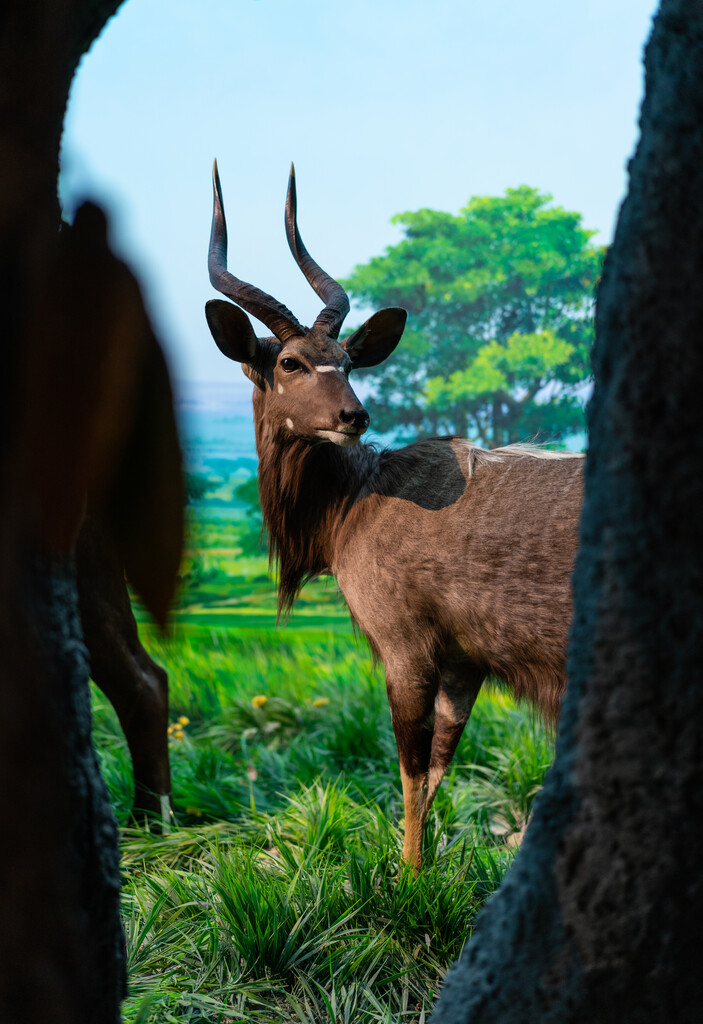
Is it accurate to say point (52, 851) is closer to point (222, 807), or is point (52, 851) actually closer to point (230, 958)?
point (230, 958)

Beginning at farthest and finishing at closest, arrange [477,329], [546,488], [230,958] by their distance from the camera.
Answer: [477,329]
[546,488]
[230,958]

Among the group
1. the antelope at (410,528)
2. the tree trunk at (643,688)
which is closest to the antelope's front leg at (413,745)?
the antelope at (410,528)

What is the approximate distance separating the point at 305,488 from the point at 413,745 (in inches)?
49.2

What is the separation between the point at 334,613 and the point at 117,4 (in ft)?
27.6

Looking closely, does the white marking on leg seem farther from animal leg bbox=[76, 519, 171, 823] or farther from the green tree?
the green tree

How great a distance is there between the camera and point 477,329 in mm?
11625

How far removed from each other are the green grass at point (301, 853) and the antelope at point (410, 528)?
1.09 ft

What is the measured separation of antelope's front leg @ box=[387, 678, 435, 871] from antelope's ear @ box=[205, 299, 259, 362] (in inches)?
62.8

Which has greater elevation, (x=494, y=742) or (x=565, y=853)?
(x=565, y=853)

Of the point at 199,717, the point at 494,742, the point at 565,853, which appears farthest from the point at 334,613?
the point at 565,853

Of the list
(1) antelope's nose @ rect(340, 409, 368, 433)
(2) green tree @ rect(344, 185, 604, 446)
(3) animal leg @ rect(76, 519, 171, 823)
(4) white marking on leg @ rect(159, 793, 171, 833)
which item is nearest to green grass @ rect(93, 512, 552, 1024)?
Result: (4) white marking on leg @ rect(159, 793, 171, 833)

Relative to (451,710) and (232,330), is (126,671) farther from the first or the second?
(232,330)

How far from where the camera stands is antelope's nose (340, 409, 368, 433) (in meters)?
3.13

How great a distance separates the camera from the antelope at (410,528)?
2975 millimetres
